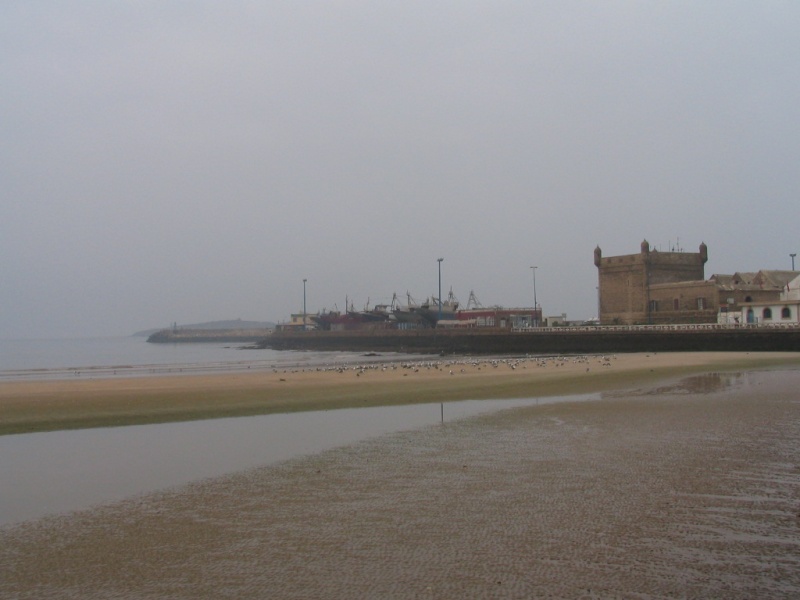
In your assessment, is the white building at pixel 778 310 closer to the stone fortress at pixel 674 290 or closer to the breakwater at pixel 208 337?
the stone fortress at pixel 674 290

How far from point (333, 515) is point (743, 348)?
1968 inches

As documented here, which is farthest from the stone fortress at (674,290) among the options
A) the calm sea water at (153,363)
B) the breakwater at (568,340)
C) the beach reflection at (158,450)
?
the beach reflection at (158,450)

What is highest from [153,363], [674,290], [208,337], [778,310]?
[674,290]

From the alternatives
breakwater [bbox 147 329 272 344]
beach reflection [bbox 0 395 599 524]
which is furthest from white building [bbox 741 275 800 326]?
breakwater [bbox 147 329 272 344]

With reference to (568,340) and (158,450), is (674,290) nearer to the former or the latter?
(568,340)

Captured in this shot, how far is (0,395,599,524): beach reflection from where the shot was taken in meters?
10.8

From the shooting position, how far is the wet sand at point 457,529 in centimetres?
669

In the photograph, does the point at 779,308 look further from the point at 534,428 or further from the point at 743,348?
the point at 534,428

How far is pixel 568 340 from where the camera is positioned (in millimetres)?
65125

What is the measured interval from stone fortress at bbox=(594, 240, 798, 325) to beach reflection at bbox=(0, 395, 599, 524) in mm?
52361

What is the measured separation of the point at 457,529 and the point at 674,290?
71866 millimetres

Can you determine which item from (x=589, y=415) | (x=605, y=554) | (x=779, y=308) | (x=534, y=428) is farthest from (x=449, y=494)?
(x=779, y=308)

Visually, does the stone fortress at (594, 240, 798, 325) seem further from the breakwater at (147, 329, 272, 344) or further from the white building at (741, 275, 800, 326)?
the breakwater at (147, 329, 272, 344)

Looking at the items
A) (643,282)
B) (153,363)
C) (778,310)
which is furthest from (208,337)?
(778,310)
